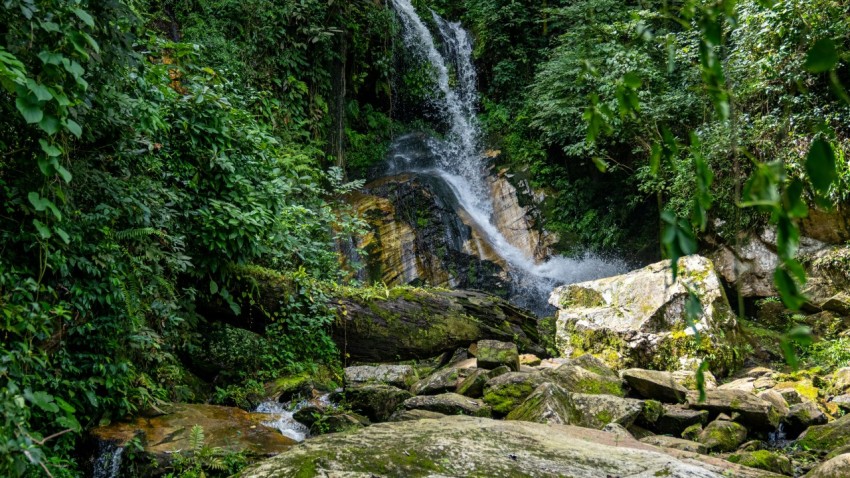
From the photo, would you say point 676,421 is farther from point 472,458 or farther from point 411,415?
point 472,458

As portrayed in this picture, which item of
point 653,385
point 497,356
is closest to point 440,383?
point 497,356

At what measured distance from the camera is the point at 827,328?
9.21 metres

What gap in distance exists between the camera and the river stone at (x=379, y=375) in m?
6.41

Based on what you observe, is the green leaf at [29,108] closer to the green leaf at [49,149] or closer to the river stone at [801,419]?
the green leaf at [49,149]

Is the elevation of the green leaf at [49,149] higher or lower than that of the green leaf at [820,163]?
higher

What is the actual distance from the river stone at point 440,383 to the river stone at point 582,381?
0.96 metres

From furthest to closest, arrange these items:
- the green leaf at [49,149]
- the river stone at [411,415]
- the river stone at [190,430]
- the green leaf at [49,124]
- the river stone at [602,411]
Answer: the river stone at [602,411] → the river stone at [411,415] → the river stone at [190,430] → the green leaf at [49,149] → the green leaf at [49,124]

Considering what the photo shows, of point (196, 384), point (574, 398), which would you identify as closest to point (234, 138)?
point (196, 384)

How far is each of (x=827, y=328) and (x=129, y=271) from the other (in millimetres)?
9951

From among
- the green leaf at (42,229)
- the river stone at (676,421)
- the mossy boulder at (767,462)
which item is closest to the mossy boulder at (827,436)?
the mossy boulder at (767,462)

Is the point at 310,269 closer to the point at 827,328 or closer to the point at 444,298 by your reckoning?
the point at 444,298

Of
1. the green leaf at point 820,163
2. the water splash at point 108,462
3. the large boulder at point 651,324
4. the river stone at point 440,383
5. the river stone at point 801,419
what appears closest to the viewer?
the green leaf at point 820,163

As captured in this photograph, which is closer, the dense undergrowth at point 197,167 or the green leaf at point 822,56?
the green leaf at point 822,56

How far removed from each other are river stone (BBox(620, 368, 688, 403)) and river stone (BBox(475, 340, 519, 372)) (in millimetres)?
1293
